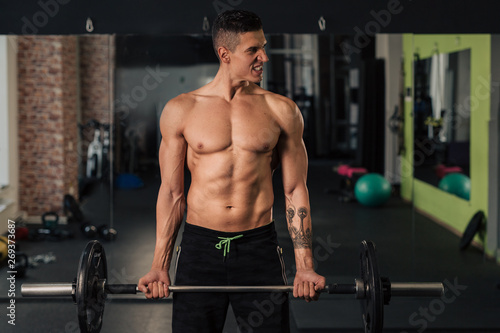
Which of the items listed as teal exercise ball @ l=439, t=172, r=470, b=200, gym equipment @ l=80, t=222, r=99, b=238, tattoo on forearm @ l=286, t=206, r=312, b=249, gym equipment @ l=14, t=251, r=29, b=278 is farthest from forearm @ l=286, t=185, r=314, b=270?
gym equipment @ l=80, t=222, r=99, b=238

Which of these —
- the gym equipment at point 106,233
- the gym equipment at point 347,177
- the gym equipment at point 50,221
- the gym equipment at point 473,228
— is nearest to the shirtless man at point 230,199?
the gym equipment at point 347,177

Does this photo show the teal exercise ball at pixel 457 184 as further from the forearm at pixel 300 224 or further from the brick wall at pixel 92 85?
the brick wall at pixel 92 85

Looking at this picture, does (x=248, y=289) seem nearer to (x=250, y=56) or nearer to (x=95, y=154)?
(x=250, y=56)

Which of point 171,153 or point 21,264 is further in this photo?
point 21,264

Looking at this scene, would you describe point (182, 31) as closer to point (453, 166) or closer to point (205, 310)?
point (205, 310)

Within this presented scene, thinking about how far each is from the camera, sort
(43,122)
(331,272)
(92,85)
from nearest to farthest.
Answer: (331,272) → (43,122) → (92,85)

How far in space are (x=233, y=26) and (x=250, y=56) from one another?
0.12 meters

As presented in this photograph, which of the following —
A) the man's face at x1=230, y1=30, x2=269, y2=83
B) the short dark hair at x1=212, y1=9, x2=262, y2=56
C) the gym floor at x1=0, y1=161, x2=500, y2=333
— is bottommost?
the gym floor at x1=0, y1=161, x2=500, y2=333

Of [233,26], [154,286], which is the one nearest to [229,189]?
[154,286]

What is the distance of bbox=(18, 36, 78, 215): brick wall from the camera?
644 cm

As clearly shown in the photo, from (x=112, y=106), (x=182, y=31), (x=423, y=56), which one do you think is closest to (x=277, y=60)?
(x=182, y=31)

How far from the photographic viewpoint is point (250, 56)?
83.4 inches

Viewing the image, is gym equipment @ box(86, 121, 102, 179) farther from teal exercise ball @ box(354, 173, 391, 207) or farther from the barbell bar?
the barbell bar

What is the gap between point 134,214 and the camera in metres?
4.30
